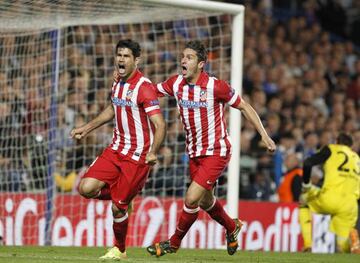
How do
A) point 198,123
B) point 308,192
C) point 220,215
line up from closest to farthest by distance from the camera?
point 198,123
point 220,215
point 308,192

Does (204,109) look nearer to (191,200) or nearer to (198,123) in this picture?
(198,123)

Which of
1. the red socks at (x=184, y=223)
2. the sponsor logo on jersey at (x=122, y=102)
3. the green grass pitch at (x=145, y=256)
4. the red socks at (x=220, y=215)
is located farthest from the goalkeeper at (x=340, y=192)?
the sponsor logo on jersey at (x=122, y=102)

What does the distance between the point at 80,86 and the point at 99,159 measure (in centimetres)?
529

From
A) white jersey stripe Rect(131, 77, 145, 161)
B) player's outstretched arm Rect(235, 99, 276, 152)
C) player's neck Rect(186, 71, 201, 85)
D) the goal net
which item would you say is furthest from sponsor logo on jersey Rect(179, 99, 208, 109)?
the goal net

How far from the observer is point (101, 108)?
50.4 ft

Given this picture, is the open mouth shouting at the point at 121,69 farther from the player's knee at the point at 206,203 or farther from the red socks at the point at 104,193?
the player's knee at the point at 206,203

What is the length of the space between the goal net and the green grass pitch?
7.52 ft

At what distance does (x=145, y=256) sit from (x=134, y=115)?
1.54 m

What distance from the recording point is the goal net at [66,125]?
1385cm

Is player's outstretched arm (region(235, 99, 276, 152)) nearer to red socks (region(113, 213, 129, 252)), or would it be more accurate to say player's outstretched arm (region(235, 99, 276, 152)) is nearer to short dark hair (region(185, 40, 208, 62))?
short dark hair (region(185, 40, 208, 62))

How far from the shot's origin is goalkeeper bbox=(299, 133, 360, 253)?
13469 millimetres

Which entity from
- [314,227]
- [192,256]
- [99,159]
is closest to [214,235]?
[314,227]


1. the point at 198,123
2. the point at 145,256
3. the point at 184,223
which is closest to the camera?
the point at 184,223

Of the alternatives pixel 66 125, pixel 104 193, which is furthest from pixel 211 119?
pixel 66 125
